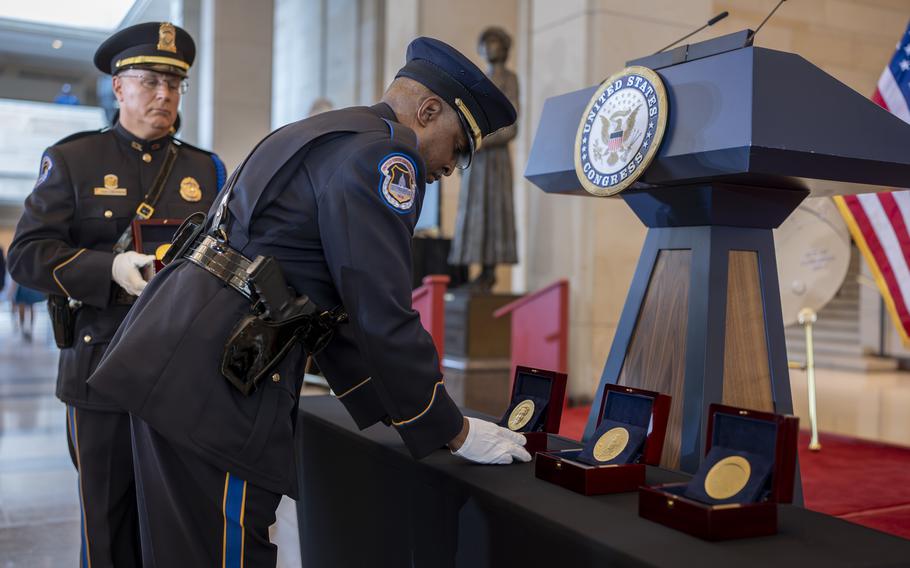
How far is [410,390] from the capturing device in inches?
57.1

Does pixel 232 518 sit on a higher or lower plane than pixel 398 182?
lower

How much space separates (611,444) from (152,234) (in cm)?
135

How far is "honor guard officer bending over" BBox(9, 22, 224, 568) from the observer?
84.0 inches

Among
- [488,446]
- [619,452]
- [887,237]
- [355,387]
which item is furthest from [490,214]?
[619,452]

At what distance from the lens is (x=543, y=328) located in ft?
19.0

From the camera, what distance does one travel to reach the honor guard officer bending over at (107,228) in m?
2.13

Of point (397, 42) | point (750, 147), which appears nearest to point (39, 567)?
point (750, 147)

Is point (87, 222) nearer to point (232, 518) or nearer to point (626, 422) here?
point (232, 518)

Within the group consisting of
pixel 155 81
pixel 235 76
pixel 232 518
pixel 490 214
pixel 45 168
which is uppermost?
pixel 235 76

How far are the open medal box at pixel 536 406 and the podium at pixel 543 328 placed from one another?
3.80m

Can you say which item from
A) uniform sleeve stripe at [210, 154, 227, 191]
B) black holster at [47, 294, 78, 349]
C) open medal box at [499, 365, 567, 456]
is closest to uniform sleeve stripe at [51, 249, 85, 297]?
black holster at [47, 294, 78, 349]

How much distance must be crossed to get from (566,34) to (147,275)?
4670 millimetres

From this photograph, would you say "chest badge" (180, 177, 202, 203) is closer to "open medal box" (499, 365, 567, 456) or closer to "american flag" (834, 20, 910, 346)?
"open medal box" (499, 365, 567, 456)

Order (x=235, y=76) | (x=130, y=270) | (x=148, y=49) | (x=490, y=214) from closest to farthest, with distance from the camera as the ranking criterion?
1. (x=130, y=270)
2. (x=148, y=49)
3. (x=490, y=214)
4. (x=235, y=76)
